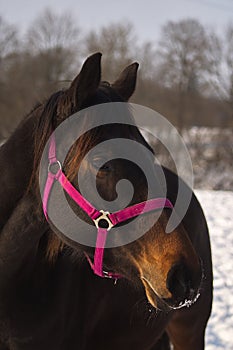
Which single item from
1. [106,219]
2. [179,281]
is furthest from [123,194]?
[179,281]

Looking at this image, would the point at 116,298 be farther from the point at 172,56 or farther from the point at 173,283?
the point at 172,56

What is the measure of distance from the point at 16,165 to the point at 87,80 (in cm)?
54

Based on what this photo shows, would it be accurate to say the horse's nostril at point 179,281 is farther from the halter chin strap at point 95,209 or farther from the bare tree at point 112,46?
the bare tree at point 112,46

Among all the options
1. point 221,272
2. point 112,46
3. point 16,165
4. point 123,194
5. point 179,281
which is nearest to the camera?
point 179,281

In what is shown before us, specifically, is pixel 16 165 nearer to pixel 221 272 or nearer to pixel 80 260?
pixel 80 260

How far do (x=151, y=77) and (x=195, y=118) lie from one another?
4563 mm

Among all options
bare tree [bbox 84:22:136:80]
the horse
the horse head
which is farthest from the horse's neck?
bare tree [bbox 84:22:136:80]

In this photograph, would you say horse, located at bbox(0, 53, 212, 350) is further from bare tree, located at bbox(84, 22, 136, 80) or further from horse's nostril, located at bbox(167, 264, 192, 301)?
bare tree, located at bbox(84, 22, 136, 80)

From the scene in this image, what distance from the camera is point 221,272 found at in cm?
573

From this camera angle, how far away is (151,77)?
98.4 feet

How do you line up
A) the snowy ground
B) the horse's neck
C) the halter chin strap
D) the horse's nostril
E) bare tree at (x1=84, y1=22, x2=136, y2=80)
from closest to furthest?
the horse's nostril
the halter chin strap
the horse's neck
the snowy ground
bare tree at (x1=84, y1=22, x2=136, y2=80)

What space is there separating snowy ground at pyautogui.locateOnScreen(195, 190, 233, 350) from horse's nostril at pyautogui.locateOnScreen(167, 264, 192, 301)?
2.82 m

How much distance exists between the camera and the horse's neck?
6.30ft

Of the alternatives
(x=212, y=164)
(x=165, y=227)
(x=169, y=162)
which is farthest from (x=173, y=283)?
(x=212, y=164)
